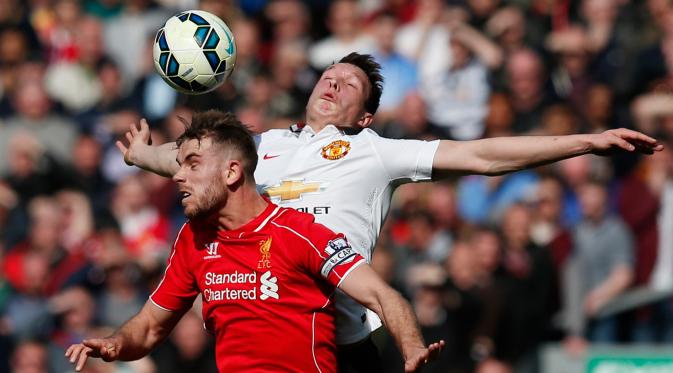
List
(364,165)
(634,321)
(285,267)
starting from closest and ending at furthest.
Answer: (285,267), (364,165), (634,321)

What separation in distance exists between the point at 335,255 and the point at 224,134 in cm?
94

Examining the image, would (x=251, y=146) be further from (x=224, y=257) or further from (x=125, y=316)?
(x=125, y=316)

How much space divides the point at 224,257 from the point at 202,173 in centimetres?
46

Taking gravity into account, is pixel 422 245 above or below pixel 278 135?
below

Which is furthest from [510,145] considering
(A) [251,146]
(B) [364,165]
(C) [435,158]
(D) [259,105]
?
(D) [259,105]

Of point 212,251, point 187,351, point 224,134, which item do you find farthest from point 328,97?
point 187,351

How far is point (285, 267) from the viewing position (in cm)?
701

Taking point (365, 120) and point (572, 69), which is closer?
point (365, 120)

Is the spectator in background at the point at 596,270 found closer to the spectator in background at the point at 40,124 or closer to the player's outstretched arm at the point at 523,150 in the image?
the player's outstretched arm at the point at 523,150

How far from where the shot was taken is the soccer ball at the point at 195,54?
7.89 metres

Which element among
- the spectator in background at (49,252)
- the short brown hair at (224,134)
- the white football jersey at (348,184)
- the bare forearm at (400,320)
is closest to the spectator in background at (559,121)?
the spectator in background at (49,252)

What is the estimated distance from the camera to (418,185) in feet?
44.4

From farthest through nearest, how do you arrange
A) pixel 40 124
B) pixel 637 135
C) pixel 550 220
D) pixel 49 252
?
pixel 40 124, pixel 49 252, pixel 550 220, pixel 637 135

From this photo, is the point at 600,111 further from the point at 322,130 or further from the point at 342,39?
the point at 322,130
